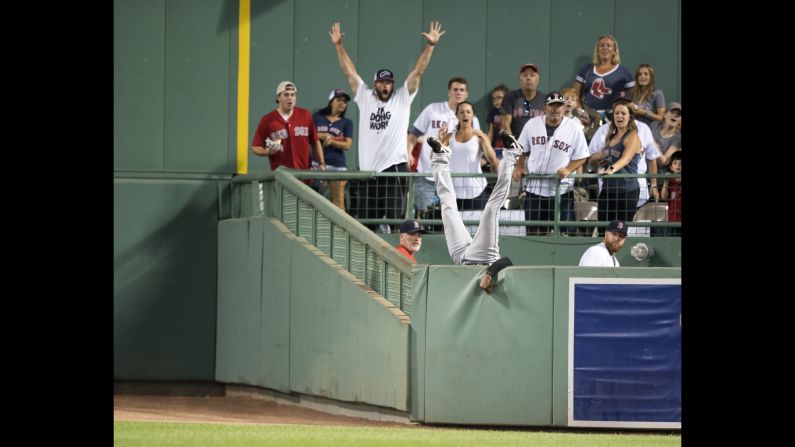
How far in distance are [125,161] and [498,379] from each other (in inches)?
295

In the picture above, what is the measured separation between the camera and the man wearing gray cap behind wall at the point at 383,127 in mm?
15875

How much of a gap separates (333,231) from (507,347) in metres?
3.03

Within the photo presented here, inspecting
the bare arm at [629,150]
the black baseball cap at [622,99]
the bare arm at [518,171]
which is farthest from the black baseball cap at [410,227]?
the black baseball cap at [622,99]

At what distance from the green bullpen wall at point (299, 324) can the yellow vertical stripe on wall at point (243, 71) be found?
5.24 feet

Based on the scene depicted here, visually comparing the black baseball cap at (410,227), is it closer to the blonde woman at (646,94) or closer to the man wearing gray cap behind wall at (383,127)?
the man wearing gray cap behind wall at (383,127)

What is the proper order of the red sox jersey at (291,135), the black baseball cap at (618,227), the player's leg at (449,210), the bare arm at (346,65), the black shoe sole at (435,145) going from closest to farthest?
1. the black shoe sole at (435,145)
2. the player's leg at (449,210)
3. the black baseball cap at (618,227)
4. the bare arm at (346,65)
5. the red sox jersey at (291,135)

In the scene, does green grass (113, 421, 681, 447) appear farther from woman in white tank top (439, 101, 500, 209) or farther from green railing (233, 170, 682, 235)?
woman in white tank top (439, 101, 500, 209)

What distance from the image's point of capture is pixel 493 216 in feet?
43.3

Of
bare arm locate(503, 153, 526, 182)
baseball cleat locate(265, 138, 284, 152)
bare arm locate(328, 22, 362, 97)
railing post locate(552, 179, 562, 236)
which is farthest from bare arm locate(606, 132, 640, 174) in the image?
baseball cleat locate(265, 138, 284, 152)

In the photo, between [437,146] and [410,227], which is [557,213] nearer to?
[410,227]

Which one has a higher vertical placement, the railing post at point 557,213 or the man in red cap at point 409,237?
the railing post at point 557,213

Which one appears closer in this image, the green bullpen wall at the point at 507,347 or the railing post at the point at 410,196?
the green bullpen wall at the point at 507,347

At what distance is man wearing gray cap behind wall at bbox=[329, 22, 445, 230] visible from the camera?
15875 mm

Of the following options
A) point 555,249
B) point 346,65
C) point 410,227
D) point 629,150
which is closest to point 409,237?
Result: point 410,227
